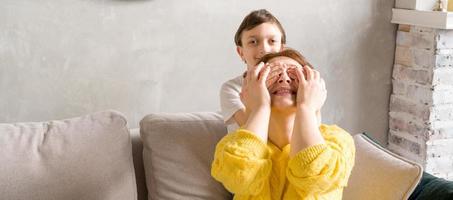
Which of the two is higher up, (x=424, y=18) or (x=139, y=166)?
(x=424, y=18)

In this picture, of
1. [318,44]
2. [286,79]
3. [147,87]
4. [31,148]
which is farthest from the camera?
[318,44]

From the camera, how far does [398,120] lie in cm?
288

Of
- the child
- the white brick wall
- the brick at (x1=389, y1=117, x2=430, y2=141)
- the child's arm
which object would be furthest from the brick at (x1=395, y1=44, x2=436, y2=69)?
the child's arm

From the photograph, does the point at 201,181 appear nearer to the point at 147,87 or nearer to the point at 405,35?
the point at 147,87

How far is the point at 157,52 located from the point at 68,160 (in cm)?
71

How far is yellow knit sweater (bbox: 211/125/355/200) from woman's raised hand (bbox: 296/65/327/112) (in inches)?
4.5

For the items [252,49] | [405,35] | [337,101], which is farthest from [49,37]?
[405,35]

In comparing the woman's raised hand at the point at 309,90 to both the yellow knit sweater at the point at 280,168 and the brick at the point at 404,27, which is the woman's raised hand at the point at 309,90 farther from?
the brick at the point at 404,27

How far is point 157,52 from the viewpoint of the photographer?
2.39 metres

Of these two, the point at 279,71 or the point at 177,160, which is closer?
the point at 279,71

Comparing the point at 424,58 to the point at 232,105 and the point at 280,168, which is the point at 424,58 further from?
the point at 280,168

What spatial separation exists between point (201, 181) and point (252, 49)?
50 centimetres

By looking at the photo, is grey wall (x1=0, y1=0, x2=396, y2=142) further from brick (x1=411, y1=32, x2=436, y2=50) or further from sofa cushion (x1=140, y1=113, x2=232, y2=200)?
sofa cushion (x1=140, y1=113, x2=232, y2=200)

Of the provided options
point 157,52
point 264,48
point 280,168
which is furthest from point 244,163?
point 157,52
